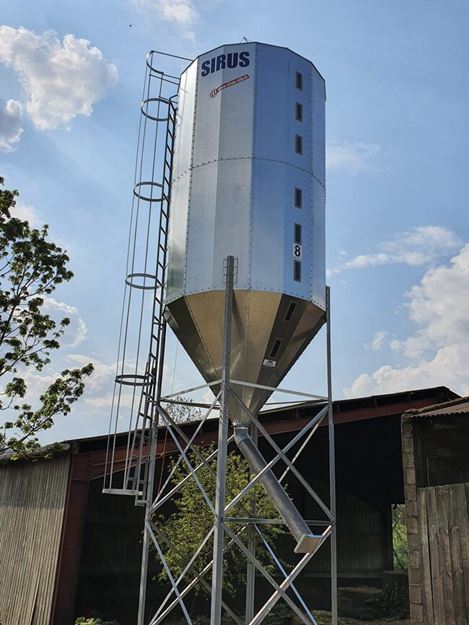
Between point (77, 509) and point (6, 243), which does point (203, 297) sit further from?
point (77, 509)

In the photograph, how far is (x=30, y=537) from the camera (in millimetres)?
18922

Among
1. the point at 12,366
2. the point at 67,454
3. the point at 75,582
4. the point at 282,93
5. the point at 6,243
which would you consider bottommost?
the point at 75,582

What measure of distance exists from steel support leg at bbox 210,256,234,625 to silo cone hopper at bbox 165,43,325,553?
228 mm

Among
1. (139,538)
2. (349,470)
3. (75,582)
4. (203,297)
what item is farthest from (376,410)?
(203,297)

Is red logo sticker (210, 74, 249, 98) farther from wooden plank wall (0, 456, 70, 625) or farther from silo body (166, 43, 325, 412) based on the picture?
wooden plank wall (0, 456, 70, 625)

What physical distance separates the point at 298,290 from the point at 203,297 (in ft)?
5.67

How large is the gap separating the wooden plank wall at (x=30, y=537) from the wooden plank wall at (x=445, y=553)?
979 cm

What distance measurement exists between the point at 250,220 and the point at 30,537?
13.2 m

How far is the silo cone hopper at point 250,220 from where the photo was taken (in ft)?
36.4

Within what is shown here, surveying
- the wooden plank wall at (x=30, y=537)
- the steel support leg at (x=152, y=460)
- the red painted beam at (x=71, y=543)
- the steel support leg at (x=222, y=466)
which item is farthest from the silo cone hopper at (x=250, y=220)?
the wooden plank wall at (x=30, y=537)

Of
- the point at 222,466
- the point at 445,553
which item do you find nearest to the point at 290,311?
the point at 222,466

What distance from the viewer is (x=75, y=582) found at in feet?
55.6

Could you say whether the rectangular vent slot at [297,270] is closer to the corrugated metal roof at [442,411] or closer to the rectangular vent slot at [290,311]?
→ the rectangular vent slot at [290,311]

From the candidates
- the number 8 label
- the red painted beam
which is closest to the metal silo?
the number 8 label
